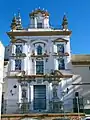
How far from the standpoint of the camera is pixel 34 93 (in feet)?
92.2

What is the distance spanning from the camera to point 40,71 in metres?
29.0

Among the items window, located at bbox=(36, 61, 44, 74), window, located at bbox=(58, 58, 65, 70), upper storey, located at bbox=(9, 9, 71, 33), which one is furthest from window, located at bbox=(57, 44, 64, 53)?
window, located at bbox=(36, 61, 44, 74)

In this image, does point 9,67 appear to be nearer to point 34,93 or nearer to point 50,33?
point 34,93

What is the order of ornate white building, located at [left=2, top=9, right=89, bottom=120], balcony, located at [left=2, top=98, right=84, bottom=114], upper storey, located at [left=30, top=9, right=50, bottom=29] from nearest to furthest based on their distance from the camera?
balcony, located at [left=2, top=98, right=84, bottom=114]
ornate white building, located at [left=2, top=9, right=89, bottom=120]
upper storey, located at [left=30, top=9, right=50, bottom=29]

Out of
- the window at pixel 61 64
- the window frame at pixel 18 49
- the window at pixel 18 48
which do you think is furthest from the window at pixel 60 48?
the window at pixel 18 48

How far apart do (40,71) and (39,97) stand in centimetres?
309

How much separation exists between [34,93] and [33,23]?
8.92 meters

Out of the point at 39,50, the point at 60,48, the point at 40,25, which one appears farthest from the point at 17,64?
the point at 40,25

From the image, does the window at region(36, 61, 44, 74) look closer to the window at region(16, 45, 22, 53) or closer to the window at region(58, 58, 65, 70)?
the window at region(58, 58, 65, 70)

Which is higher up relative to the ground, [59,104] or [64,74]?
[64,74]

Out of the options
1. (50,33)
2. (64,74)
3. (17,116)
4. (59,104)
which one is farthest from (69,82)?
(17,116)

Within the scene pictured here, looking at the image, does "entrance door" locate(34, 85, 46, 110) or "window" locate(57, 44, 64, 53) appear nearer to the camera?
"entrance door" locate(34, 85, 46, 110)

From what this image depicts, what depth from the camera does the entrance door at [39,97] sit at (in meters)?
27.5

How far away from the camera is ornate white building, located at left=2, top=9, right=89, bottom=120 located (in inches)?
1081
